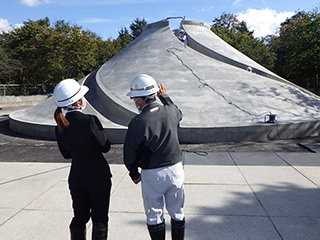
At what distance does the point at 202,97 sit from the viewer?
32.8ft

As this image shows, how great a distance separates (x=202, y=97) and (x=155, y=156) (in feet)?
26.0

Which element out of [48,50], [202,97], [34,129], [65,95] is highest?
[48,50]

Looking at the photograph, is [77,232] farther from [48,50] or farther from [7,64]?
[7,64]

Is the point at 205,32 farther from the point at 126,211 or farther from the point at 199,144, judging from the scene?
the point at 126,211

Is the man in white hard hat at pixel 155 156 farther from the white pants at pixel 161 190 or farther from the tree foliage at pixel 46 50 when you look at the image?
the tree foliage at pixel 46 50

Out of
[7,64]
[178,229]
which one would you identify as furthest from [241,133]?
[7,64]

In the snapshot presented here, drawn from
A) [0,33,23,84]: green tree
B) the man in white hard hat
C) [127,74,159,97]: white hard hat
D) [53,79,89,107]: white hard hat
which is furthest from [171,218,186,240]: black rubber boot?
[0,33,23,84]: green tree

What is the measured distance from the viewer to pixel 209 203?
3932 mm

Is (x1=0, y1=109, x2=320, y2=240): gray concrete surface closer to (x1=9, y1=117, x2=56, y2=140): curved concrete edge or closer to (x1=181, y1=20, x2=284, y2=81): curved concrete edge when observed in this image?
(x1=9, y1=117, x2=56, y2=140): curved concrete edge

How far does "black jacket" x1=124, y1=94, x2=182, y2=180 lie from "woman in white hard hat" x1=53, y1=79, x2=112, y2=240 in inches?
10.0

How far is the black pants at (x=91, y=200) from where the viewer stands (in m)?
2.37

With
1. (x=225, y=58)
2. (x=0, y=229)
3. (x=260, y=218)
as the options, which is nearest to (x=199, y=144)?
(x=260, y=218)

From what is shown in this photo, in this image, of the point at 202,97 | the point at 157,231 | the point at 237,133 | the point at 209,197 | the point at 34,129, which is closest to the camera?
the point at 157,231

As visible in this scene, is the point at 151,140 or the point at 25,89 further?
the point at 25,89
